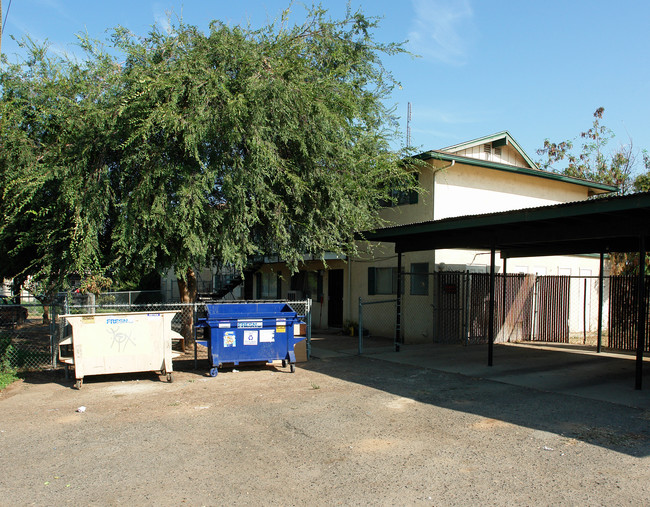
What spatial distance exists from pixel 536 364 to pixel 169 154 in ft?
30.3

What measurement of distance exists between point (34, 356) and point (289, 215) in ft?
20.9

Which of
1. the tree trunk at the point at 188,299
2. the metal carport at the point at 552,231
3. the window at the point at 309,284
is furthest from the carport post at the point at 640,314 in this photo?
the window at the point at 309,284

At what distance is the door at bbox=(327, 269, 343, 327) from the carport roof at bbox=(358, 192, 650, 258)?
4825mm

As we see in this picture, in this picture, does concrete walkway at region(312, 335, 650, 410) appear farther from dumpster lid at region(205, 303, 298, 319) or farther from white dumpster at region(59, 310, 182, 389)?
white dumpster at region(59, 310, 182, 389)

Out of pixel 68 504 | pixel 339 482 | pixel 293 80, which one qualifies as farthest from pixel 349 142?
pixel 68 504

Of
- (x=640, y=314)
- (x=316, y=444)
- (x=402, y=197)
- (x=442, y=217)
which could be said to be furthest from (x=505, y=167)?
(x=316, y=444)

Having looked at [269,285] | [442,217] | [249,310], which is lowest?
[249,310]

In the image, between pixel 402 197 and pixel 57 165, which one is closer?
pixel 57 165

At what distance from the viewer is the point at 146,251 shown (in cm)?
1035

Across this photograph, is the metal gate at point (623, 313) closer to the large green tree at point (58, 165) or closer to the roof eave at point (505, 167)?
the roof eave at point (505, 167)

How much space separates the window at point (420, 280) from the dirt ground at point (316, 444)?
6.04 m

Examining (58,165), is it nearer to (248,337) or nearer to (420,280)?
(248,337)

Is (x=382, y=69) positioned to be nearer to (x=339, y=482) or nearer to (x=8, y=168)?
(x=8, y=168)

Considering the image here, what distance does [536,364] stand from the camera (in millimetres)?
11859
